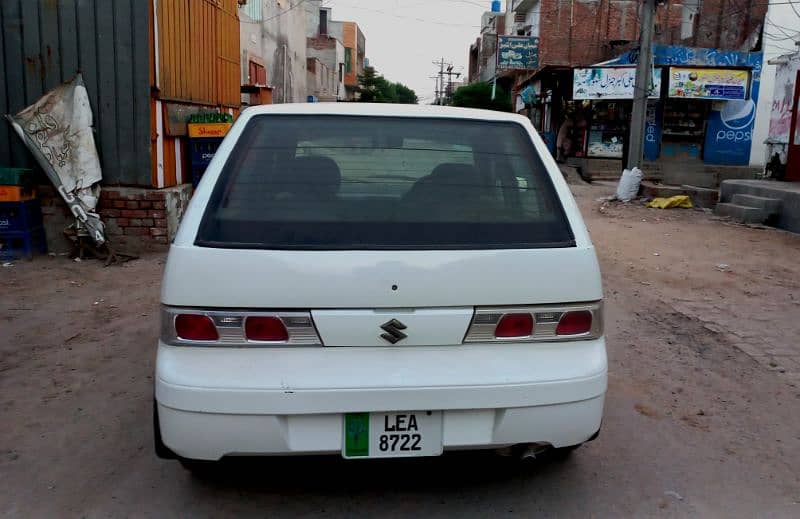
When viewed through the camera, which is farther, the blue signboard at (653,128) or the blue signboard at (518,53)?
the blue signboard at (518,53)

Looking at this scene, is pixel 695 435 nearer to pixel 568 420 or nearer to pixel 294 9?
pixel 568 420

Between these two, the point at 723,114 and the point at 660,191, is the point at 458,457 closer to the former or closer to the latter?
the point at 660,191

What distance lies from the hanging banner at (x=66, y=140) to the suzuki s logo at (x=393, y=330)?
19.3 feet

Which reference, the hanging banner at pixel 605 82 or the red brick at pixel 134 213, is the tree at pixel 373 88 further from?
the red brick at pixel 134 213

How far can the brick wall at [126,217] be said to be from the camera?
7.50m

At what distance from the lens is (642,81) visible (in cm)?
1471

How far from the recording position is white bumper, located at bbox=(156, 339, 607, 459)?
2391 millimetres

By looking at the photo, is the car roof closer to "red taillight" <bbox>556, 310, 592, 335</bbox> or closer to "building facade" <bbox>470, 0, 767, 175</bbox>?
"red taillight" <bbox>556, 310, 592, 335</bbox>

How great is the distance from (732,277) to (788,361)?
2.71 metres

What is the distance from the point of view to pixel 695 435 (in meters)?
3.62

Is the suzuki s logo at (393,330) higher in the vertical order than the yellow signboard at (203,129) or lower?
A: lower

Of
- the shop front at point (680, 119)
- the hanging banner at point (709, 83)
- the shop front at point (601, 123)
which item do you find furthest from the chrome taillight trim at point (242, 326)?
the hanging banner at point (709, 83)

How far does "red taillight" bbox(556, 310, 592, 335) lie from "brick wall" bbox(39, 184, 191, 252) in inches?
234

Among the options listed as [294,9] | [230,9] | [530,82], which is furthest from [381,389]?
[530,82]
